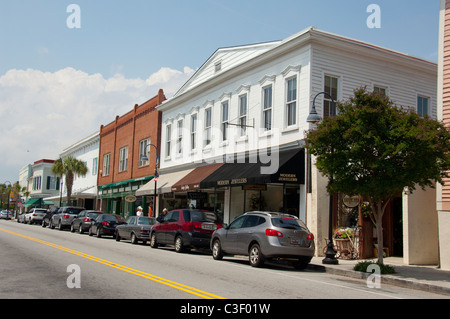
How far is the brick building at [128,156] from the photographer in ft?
116

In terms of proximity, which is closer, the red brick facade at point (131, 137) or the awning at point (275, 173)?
the awning at point (275, 173)

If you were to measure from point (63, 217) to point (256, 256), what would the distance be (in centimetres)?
2504

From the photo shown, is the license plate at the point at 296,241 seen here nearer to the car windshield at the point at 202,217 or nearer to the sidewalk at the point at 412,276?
the sidewalk at the point at 412,276

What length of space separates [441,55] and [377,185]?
5418 millimetres

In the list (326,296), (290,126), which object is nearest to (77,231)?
(290,126)

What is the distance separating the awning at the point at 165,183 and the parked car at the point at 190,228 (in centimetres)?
893

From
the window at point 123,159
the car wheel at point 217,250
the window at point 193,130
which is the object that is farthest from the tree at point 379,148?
the window at point 123,159

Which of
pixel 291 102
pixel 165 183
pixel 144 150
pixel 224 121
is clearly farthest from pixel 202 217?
pixel 144 150

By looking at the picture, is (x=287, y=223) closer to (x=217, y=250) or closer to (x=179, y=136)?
(x=217, y=250)

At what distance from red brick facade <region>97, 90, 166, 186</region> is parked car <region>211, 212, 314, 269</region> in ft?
66.5

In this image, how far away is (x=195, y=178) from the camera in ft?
83.9

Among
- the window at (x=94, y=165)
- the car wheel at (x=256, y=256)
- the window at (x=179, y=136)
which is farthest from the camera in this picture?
the window at (x=94, y=165)

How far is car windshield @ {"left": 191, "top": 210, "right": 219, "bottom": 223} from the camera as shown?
18.3 m

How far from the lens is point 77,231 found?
107 ft
